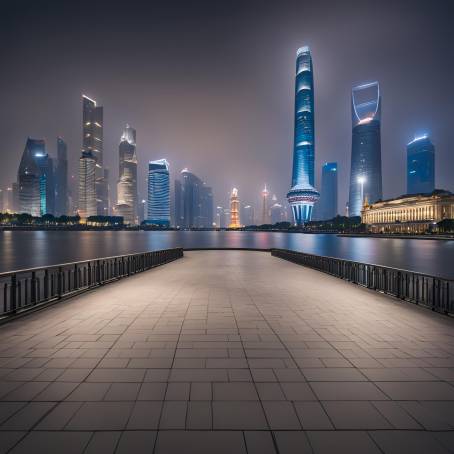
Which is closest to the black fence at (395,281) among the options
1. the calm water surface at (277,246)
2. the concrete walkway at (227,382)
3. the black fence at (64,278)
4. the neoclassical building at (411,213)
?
the concrete walkway at (227,382)

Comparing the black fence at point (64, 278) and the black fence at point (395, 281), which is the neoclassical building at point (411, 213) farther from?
the black fence at point (64, 278)

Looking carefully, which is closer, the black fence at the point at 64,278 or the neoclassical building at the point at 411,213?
the black fence at the point at 64,278

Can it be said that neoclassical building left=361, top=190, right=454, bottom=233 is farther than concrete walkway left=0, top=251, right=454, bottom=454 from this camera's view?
Yes

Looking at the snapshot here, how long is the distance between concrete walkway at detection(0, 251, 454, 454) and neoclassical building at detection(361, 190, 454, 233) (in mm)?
171713

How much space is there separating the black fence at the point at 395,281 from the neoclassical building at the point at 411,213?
537 ft

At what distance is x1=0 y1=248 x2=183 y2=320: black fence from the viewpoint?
312 inches

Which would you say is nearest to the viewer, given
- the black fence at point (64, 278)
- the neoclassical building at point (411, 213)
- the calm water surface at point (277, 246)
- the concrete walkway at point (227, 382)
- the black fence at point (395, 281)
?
the concrete walkway at point (227, 382)

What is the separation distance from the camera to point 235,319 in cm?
759

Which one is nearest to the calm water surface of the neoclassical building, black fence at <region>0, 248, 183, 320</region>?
black fence at <region>0, 248, 183, 320</region>

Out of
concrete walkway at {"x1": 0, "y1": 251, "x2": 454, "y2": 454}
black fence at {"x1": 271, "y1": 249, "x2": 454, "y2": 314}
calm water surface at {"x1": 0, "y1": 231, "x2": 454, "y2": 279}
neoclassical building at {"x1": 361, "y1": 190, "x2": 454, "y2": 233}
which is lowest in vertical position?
calm water surface at {"x1": 0, "y1": 231, "x2": 454, "y2": 279}

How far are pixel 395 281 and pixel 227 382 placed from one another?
29.8 feet

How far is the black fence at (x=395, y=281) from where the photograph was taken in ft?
27.8

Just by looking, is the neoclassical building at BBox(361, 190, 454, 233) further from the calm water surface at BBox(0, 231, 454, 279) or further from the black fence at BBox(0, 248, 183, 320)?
the black fence at BBox(0, 248, 183, 320)

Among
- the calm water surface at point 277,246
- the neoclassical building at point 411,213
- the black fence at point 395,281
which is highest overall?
the neoclassical building at point 411,213
